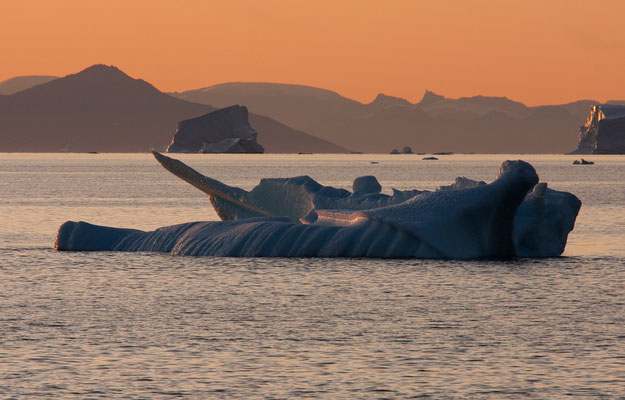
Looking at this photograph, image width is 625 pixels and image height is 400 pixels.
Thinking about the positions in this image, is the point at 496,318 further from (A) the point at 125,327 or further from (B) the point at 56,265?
(B) the point at 56,265

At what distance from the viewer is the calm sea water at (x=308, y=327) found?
48.5ft

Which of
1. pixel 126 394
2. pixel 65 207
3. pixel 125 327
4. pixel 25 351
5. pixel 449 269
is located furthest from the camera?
pixel 65 207

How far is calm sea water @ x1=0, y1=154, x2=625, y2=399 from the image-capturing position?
14.8 m

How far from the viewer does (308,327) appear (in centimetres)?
1927

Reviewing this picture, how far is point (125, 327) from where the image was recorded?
19.3m

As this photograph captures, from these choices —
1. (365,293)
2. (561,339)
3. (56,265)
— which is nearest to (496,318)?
(561,339)

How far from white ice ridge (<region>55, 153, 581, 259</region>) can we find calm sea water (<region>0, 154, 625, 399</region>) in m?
0.83

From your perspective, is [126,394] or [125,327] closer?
[126,394]

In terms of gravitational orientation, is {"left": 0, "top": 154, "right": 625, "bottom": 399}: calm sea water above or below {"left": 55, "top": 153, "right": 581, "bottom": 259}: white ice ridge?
below

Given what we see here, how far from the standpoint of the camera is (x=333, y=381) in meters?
14.9

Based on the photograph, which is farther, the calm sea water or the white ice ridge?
the white ice ridge

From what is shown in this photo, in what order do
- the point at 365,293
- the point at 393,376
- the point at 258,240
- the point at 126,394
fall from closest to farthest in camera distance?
the point at 126,394
the point at 393,376
the point at 365,293
the point at 258,240

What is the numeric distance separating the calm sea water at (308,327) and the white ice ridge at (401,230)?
0.83 meters

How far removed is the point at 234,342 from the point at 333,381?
3293mm
